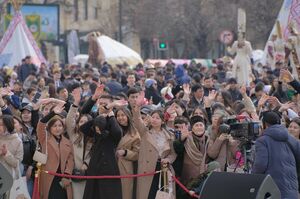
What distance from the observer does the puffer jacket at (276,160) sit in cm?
1169

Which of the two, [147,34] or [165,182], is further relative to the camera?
[147,34]

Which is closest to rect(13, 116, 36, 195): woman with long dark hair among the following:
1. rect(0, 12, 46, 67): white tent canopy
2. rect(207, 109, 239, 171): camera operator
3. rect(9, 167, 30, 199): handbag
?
rect(9, 167, 30, 199): handbag

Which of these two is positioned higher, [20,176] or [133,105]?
[133,105]

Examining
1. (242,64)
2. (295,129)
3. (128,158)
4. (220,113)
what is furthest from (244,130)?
(242,64)

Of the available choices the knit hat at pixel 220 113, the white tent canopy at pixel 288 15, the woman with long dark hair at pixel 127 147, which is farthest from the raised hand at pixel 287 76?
the white tent canopy at pixel 288 15

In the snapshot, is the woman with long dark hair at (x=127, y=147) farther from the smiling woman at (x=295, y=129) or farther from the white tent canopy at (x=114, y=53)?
the white tent canopy at (x=114, y=53)

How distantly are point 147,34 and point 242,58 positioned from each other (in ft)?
157

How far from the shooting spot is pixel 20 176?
13.1m

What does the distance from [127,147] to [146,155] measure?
0.94 ft

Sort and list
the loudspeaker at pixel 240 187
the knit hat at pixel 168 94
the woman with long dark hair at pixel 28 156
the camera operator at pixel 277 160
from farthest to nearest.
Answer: the knit hat at pixel 168 94 → the woman with long dark hair at pixel 28 156 → the camera operator at pixel 277 160 → the loudspeaker at pixel 240 187

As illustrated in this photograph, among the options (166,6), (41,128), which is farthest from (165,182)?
(166,6)

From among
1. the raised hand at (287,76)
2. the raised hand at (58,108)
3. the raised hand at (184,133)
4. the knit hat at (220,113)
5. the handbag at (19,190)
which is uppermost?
the raised hand at (287,76)

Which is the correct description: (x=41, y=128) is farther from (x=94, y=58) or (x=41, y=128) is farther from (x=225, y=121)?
(x=94, y=58)

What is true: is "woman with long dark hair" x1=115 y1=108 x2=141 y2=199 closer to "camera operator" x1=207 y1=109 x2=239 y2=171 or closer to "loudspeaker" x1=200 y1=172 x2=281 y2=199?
"camera operator" x1=207 y1=109 x2=239 y2=171
